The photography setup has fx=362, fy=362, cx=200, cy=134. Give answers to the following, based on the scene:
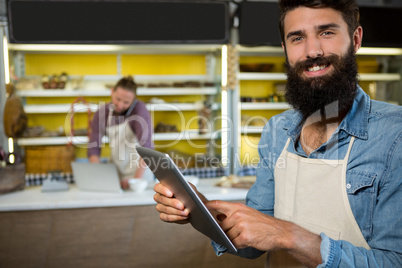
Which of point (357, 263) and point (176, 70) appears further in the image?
point (176, 70)

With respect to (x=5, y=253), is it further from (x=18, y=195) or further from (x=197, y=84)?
(x=197, y=84)

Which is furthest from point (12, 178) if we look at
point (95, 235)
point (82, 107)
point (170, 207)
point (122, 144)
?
point (82, 107)

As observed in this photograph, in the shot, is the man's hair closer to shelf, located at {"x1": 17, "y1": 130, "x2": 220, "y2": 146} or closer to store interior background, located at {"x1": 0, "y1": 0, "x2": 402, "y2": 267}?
store interior background, located at {"x1": 0, "y1": 0, "x2": 402, "y2": 267}

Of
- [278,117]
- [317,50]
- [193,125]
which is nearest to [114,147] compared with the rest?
[193,125]

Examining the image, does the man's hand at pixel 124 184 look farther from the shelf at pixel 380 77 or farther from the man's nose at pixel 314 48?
the shelf at pixel 380 77

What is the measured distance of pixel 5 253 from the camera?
2.56m

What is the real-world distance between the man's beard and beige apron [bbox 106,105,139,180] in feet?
8.11

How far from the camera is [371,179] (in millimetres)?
1034

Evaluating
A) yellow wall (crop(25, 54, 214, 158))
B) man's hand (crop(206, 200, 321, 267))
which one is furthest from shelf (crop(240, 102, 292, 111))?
man's hand (crop(206, 200, 321, 267))

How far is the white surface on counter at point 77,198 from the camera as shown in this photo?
2566 millimetres

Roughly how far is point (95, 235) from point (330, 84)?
2.07m

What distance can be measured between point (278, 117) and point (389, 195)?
576 millimetres

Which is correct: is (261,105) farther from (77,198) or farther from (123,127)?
(77,198)

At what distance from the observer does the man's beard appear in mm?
1205
